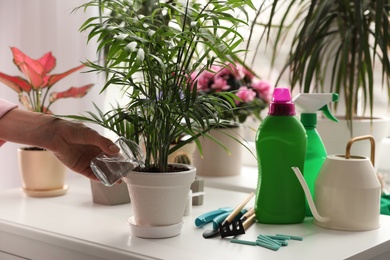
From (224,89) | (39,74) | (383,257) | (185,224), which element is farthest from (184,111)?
(224,89)

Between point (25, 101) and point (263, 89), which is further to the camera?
point (263, 89)

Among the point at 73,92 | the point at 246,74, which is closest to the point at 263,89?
the point at 246,74

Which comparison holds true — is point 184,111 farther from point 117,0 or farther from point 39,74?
point 39,74

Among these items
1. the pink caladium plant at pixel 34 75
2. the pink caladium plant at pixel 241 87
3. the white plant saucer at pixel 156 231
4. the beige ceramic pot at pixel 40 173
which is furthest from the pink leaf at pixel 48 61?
the white plant saucer at pixel 156 231

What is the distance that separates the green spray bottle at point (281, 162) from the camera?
4.01ft

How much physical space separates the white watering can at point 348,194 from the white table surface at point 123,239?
20 millimetres

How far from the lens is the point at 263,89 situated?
2090 mm

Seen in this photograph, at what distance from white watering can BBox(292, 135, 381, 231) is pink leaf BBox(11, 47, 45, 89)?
0.74 metres

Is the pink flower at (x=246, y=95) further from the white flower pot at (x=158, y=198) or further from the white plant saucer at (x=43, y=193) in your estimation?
the white flower pot at (x=158, y=198)

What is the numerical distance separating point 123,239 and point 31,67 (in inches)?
24.7

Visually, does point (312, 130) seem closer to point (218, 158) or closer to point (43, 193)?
point (218, 158)

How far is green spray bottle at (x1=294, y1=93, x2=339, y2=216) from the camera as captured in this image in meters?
1.30

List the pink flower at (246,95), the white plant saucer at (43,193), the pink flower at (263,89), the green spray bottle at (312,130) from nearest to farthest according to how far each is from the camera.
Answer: the green spray bottle at (312,130)
the white plant saucer at (43,193)
the pink flower at (246,95)
the pink flower at (263,89)

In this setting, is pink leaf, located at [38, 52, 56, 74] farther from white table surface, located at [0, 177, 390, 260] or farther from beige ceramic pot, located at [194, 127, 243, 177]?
beige ceramic pot, located at [194, 127, 243, 177]
